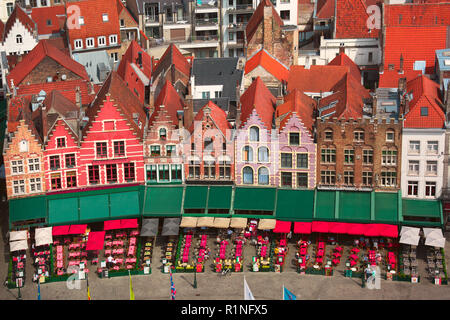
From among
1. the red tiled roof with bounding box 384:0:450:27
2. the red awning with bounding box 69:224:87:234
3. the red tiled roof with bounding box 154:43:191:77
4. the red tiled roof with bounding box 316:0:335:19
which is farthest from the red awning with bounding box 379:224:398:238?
the red tiled roof with bounding box 316:0:335:19

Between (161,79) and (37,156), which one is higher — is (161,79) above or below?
above

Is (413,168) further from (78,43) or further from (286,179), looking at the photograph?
(78,43)

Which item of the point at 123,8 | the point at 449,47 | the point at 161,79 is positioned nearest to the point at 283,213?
the point at 161,79

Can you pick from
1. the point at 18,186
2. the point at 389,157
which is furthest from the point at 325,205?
the point at 18,186

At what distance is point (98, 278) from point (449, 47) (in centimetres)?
6255

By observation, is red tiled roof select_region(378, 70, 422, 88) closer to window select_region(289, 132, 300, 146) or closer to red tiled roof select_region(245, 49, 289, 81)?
red tiled roof select_region(245, 49, 289, 81)

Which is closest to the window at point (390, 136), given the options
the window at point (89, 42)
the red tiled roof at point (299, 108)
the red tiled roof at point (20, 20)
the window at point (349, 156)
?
the window at point (349, 156)

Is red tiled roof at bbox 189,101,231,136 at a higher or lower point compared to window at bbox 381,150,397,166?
higher

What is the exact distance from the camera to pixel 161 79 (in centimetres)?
12306

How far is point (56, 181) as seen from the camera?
10800 centimetres

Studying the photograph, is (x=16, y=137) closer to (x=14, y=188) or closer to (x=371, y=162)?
(x=14, y=188)

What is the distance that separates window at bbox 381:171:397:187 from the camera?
105 meters

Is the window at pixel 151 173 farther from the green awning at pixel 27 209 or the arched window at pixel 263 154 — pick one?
the arched window at pixel 263 154

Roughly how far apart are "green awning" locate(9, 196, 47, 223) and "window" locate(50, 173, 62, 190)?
194 cm
